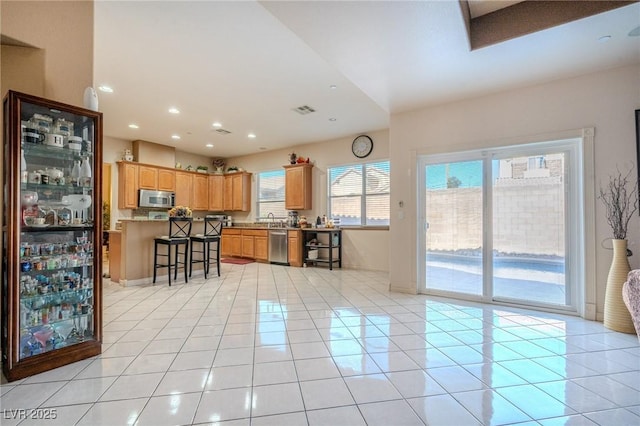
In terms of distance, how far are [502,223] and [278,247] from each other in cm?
454

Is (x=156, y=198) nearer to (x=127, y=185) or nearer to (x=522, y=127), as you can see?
(x=127, y=185)

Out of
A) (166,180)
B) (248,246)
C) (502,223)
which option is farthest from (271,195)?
(502,223)

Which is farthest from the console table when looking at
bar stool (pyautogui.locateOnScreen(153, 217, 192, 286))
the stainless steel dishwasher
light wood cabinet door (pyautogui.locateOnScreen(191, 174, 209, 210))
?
light wood cabinet door (pyautogui.locateOnScreen(191, 174, 209, 210))

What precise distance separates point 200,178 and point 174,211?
327 centimetres

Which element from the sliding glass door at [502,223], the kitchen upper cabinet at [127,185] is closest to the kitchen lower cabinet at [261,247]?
the kitchen upper cabinet at [127,185]

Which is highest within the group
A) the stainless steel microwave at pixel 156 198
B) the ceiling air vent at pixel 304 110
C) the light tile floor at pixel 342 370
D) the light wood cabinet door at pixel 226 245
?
the ceiling air vent at pixel 304 110

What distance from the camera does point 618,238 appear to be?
114 inches

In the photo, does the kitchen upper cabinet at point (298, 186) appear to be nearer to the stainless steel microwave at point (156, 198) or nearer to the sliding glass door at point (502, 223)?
the stainless steel microwave at point (156, 198)

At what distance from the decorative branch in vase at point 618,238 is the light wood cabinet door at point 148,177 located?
793 centimetres

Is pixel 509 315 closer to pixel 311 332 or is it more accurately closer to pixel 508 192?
pixel 508 192

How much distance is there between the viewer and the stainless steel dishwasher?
6.61m

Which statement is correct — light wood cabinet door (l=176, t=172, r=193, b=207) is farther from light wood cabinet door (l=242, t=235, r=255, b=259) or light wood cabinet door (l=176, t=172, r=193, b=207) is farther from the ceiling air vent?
the ceiling air vent

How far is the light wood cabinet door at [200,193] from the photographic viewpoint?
25.8 ft

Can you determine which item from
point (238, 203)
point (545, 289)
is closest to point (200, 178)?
point (238, 203)
